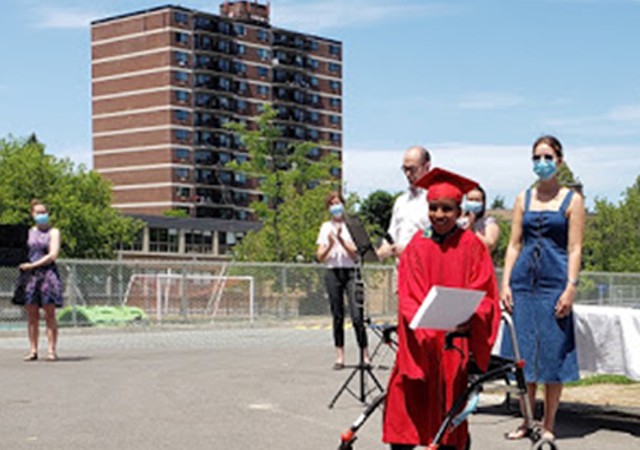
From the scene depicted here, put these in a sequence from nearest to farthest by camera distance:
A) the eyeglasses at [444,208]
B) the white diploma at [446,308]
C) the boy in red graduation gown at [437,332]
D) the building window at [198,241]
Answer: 1. the white diploma at [446,308]
2. the boy in red graduation gown at [437,332]
3. the eyeglasses at [444,208]
4. the building window at [198,241]

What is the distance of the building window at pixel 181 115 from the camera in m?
134

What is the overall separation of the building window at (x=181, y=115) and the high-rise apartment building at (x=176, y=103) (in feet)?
0.35

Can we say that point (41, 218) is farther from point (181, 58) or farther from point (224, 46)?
point (224, 46)

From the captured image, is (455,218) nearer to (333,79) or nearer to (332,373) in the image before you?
(332,373)

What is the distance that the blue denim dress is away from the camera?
8508mm

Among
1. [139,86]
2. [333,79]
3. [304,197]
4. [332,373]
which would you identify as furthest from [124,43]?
[332,373]

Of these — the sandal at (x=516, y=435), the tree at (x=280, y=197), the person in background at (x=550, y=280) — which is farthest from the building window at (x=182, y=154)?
the person in background at (x=550, y=280)

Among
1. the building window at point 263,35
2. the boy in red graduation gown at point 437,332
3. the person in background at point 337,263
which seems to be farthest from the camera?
the building window at point 263,35

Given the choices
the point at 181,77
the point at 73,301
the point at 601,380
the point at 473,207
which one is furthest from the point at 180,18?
the point at 473,207

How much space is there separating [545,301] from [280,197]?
67313 millimetres

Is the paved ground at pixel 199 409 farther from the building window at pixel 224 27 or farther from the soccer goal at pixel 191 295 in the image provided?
the building window at pixel 224 27

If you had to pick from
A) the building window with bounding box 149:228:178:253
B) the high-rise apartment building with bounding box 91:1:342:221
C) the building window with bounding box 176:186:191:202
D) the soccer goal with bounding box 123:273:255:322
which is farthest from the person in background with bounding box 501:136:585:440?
the building window with bounding box 176:186:191:202

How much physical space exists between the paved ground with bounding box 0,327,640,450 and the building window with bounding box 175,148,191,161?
117449mm

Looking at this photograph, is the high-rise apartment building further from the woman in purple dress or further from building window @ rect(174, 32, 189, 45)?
the woman in purple dress
